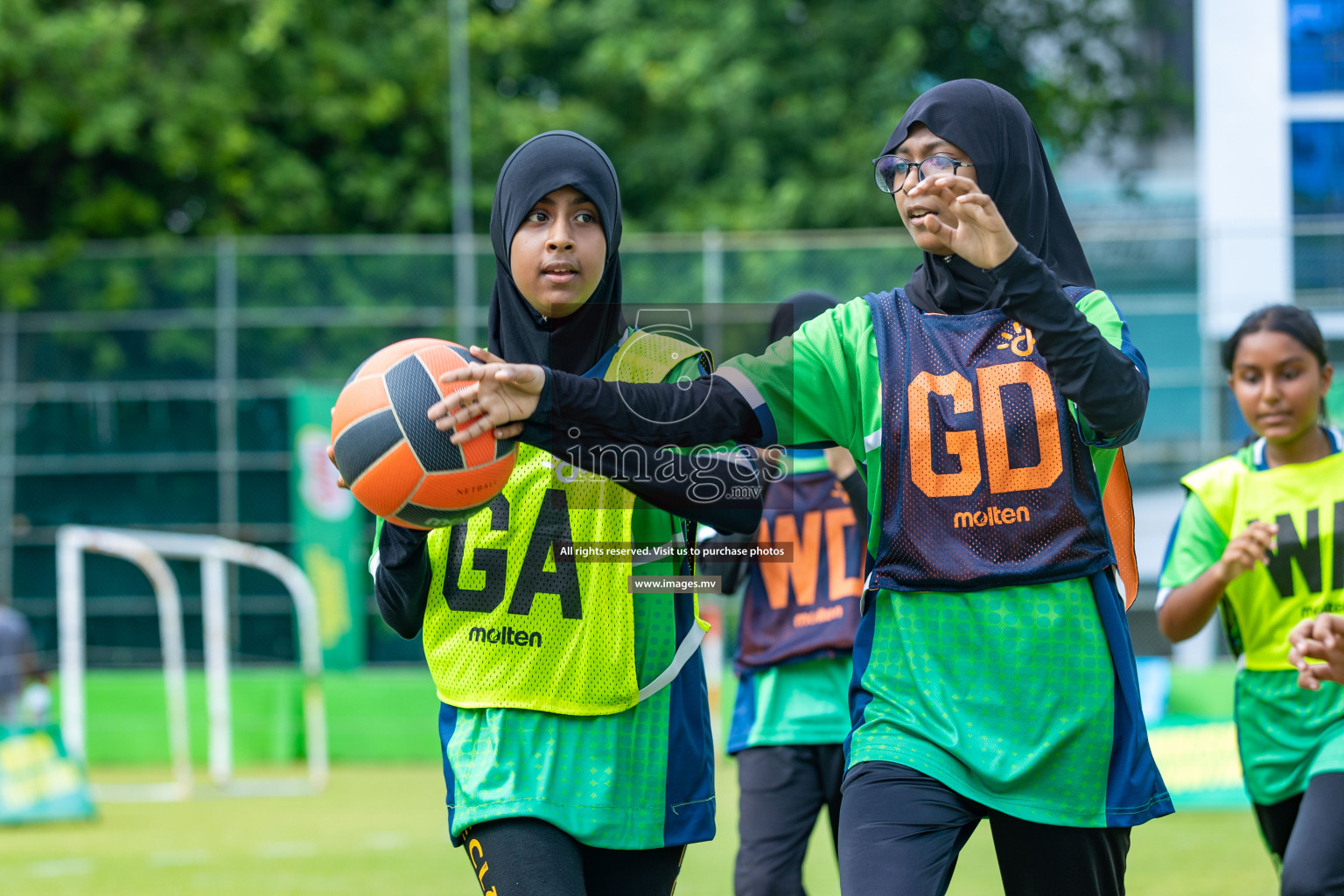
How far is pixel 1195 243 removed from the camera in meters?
12.9

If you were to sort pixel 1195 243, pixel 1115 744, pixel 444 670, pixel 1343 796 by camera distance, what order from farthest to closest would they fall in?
pixel 1195 243 → pixel 1343 796 → pixel 444 670 → pixel 1115 744

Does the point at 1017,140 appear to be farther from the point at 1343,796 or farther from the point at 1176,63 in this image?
the point at 1176,63

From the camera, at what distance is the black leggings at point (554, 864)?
121 inches

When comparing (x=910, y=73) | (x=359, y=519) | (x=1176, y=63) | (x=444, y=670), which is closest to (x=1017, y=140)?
(x=444, y=670)

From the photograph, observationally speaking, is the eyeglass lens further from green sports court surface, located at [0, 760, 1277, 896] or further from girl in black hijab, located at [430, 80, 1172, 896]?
green sports court surface, located at [0, 760, 1277, 896]

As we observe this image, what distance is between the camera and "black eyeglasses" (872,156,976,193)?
9.93ft

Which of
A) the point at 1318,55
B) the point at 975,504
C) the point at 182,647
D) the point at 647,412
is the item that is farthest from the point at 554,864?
the point at 1318,55

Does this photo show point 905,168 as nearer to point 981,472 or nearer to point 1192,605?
point 981,472

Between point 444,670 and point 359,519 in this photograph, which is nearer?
point 444,670

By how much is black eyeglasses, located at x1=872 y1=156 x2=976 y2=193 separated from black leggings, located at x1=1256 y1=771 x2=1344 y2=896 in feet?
7.31

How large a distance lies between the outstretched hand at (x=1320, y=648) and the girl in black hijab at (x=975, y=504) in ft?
3.26

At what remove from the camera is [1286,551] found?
15.1 feet

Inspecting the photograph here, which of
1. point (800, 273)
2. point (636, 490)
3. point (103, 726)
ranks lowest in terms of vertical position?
point (103, 726)

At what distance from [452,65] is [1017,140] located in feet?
51.8
